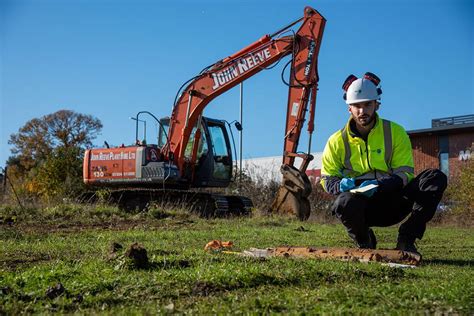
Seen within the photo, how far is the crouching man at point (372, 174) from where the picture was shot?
582 cm

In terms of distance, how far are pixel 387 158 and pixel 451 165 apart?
28513 mm

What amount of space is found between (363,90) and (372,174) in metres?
0.83

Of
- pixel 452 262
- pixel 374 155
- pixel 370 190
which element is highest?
pixel 374 155

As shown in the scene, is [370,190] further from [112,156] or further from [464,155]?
[464,155]

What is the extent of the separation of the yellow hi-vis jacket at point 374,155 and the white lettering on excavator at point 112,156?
11.5m

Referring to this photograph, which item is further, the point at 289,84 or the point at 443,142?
the point at 443,142

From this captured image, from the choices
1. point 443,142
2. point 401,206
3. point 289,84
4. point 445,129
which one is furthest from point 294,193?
point 443,142

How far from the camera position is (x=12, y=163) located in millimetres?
50969

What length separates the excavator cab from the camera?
1722 centimetres

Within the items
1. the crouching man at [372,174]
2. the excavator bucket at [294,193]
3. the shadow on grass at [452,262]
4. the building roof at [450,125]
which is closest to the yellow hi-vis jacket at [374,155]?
the crouching man at [372,174]

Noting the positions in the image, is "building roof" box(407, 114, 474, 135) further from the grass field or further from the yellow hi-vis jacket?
the grass field

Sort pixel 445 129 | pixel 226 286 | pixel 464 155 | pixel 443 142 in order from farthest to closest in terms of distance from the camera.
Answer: pixel 443 142, pixel 445 129, pixel 464 155, pixel 226 286

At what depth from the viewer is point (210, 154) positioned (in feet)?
56.5

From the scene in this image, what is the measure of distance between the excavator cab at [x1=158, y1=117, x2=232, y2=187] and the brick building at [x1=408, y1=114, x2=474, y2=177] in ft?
58.4
